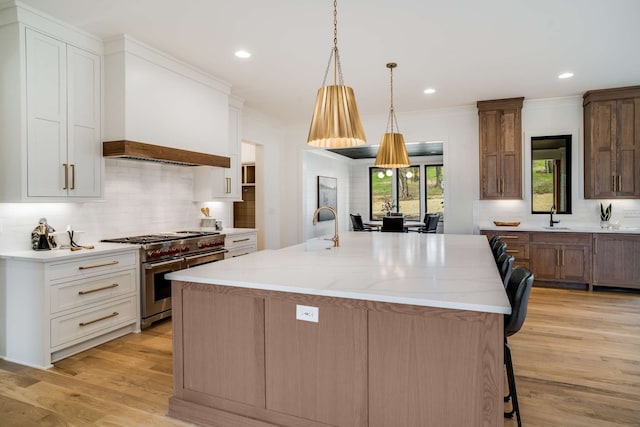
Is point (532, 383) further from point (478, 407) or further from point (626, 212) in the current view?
point (626, 212)

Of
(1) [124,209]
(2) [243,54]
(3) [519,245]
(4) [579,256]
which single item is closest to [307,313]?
(2) [243,54]

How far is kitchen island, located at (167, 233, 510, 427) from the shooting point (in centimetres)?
161

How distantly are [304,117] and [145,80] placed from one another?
3.29 metres

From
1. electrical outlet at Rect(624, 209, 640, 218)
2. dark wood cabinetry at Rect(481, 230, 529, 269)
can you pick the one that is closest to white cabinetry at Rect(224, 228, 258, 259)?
dark wood cabinetry at Rect(481, 230, 529, 269)

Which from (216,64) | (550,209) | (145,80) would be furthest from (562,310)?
(145,80)

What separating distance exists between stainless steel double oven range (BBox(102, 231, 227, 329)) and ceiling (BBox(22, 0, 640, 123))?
6.23 ft

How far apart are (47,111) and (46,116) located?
0.14 ft

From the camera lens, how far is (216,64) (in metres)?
4.21

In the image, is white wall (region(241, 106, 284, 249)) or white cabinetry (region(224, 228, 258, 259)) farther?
white wall (region(241, 106, 284, 249))

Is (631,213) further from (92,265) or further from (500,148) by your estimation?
(92,265)

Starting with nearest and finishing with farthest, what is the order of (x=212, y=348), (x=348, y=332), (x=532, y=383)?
(x=348, y=332), (x=212, y=348), (x=532, y=383)

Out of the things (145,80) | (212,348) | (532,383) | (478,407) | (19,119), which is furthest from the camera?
(145,80)

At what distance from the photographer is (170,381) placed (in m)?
2.69

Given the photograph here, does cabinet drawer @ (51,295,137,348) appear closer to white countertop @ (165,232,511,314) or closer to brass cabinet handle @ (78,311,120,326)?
brass cabinet handle @ (78,311,120,326)
